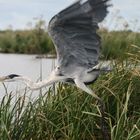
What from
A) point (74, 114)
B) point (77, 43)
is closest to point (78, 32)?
point (77, 43)

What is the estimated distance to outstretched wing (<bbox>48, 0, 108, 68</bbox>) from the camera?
13.0ft

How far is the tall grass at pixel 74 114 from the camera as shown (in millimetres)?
4656

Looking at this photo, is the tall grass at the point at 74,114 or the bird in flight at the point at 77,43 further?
the tall grass at the point at 74,114

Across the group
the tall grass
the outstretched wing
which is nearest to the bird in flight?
the outstretched wing

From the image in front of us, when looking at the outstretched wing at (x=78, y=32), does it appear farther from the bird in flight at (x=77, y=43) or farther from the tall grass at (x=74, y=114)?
the tall grass at (x=74, y=114)

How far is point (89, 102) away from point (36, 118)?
1.76ft

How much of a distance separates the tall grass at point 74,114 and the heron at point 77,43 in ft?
1.60

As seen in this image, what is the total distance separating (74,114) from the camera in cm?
493

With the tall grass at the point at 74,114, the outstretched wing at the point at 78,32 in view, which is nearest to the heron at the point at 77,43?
the outstretched wing at the point at 78,32

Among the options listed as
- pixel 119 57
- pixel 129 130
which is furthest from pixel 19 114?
pixel 119 57

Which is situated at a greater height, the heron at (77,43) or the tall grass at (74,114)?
the heron at (77,43)

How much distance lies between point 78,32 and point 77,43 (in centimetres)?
10

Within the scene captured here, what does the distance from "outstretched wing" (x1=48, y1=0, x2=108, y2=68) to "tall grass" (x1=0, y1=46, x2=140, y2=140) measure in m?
0.56

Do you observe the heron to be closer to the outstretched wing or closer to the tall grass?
the outstretched wing
